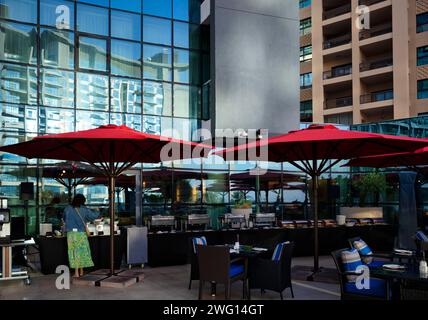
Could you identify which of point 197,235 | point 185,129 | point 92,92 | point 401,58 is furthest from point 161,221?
point 401,58

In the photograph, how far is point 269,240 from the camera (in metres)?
8.57

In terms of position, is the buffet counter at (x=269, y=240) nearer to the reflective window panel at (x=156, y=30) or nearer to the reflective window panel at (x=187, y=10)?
the reflective window panel at (x=156, y=30)

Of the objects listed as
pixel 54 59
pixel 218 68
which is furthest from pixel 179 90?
pixel 54 59

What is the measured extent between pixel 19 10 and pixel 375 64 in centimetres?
Answer: 2620

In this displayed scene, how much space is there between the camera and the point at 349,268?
249 inches

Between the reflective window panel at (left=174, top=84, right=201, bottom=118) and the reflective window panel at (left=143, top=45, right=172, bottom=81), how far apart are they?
2.03ft

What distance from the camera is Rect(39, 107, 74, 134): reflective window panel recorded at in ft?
45.5

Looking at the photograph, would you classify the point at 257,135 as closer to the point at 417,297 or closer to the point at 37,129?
the point at 37,129

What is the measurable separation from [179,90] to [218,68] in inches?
62.8

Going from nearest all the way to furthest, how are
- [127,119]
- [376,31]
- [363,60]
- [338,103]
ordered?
1. [127,119]
2. [376,31]
3. [363,60]
4. [338,103]

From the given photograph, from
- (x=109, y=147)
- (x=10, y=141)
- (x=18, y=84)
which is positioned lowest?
(x=109, y=147)

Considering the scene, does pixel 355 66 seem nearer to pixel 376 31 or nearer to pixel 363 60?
pixel 363 60

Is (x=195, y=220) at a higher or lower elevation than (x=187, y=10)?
lower

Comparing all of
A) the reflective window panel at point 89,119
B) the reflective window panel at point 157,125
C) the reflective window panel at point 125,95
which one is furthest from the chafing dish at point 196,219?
the reflective window panel at point 89,119
